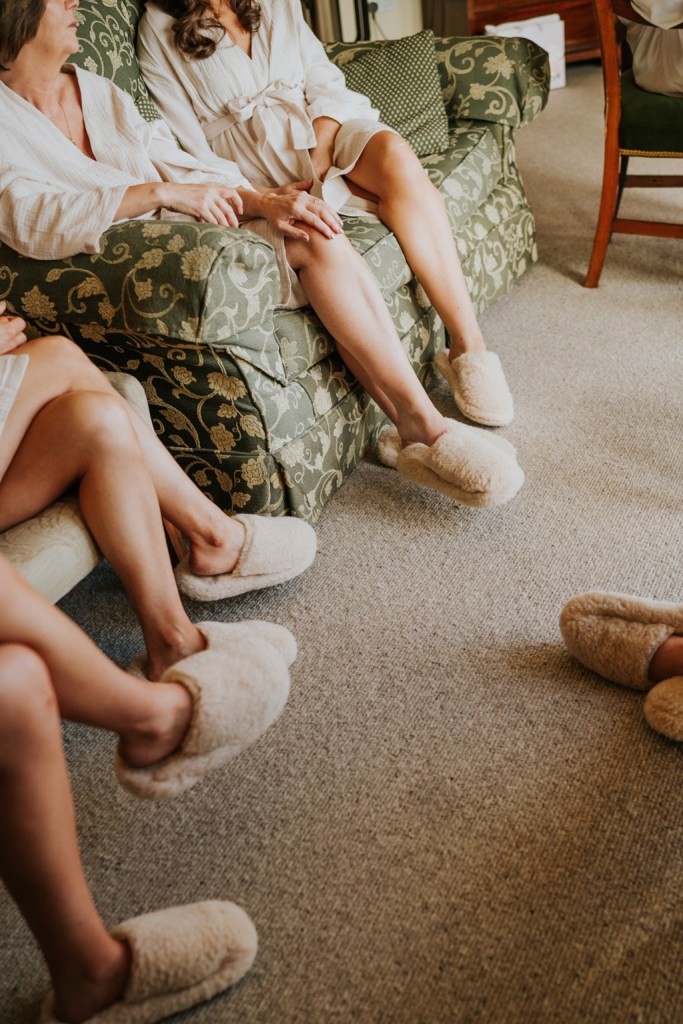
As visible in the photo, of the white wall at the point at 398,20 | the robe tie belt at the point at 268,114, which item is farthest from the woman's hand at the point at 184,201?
the white wall at the point at 398,20

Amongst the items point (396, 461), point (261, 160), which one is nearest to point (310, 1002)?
point (396, 461)

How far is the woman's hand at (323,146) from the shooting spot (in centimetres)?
197

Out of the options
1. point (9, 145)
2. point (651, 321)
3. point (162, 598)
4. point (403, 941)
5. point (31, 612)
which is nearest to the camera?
point (31, 612)

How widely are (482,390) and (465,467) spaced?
0.35 meters

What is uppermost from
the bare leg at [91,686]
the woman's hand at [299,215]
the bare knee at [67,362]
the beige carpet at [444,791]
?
the woman's hand at [299,215]

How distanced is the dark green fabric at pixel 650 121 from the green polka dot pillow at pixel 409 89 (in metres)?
0.48

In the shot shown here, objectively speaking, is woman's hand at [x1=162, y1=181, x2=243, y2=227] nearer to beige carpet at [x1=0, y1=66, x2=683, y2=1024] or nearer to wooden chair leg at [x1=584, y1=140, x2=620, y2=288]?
beige carpet at [x1=0, y1=66, x2=683, y2=1024]

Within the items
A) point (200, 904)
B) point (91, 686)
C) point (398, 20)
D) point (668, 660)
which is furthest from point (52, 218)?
point (398, 20)

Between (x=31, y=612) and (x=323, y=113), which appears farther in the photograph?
(x=323, y=113)

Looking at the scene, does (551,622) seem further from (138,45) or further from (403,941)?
(138,45)

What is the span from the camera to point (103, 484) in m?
1.22

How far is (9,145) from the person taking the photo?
1.54 meters

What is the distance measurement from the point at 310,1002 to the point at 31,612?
55cm

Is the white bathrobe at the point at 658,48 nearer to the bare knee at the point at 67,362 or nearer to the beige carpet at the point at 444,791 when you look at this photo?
the beige carpet at the point at 444,791
